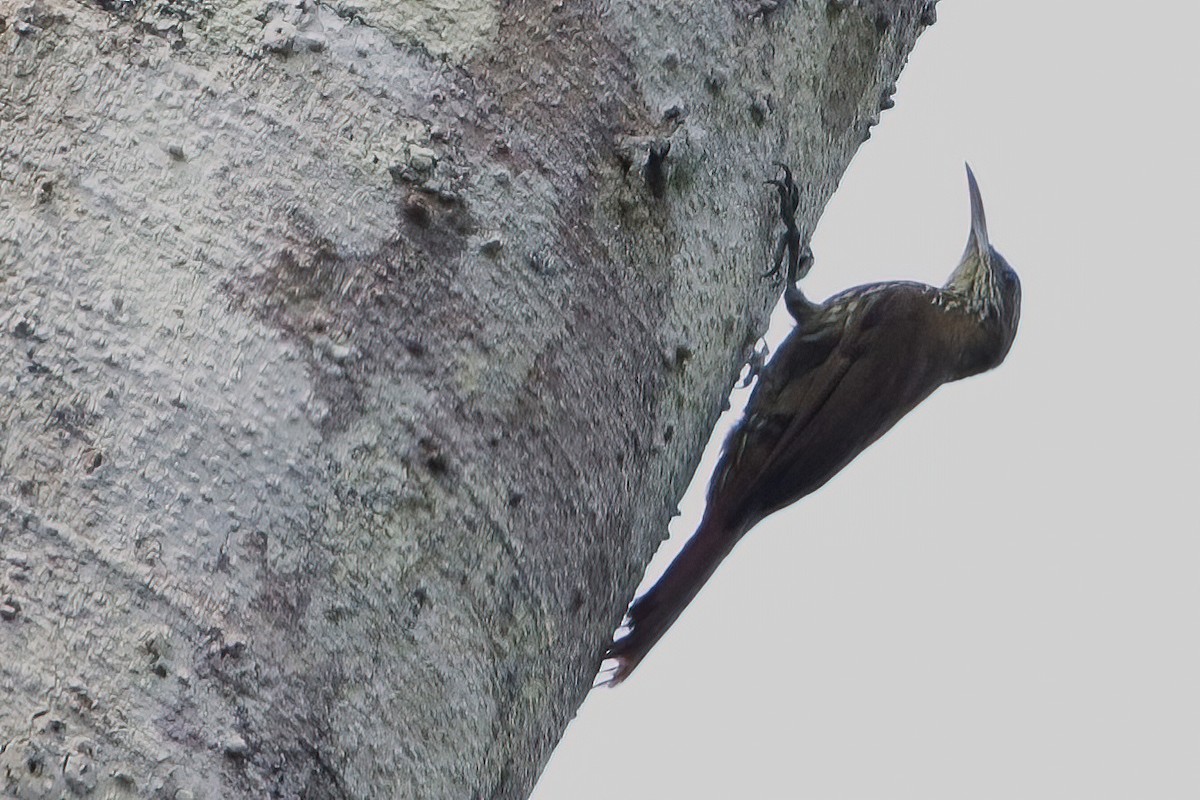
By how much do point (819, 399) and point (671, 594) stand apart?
1.92 ft

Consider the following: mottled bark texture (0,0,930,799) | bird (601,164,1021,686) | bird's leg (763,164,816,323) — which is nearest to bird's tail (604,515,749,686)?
bird (601,164,1021,686)

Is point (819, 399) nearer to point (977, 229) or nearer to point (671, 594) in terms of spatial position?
point (671, 594)

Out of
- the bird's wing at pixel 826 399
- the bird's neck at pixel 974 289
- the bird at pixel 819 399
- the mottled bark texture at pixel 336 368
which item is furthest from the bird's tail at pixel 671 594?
the mottled bark texture at pixel 336 368

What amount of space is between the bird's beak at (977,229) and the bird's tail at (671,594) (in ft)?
3.77

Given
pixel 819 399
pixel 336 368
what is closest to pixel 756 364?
pixel 819 399

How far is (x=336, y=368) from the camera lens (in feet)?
4.12

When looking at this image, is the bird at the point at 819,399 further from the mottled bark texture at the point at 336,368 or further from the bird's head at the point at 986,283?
the mottled bark texture at the point at 336,368

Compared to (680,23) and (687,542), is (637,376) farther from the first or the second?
(687,542)

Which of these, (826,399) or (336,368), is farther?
(826,399)

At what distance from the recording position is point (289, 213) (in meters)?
1.29

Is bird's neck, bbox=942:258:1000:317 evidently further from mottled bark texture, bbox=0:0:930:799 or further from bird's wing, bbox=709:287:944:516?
mottled bark texture, bbox=0:0:930:799

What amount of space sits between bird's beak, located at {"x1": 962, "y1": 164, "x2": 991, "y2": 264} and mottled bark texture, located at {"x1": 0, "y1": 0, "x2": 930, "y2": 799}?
2.13 meters

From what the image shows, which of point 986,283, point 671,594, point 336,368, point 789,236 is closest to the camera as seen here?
point 336,368

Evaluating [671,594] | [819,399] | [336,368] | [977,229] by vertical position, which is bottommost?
[336,368]
